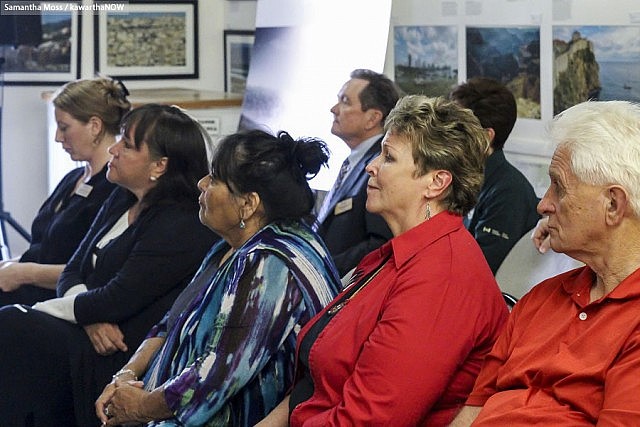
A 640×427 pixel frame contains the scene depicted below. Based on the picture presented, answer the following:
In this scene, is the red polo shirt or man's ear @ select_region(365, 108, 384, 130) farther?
man's ear @ select_region(365, 108, 384, 130)

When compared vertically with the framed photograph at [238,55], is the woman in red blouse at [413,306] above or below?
below

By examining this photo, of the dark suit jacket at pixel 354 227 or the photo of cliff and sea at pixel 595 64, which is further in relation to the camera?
the dark suit jacket at pixel 354 227

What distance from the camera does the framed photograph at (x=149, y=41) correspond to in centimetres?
677

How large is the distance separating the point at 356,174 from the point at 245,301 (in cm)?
155

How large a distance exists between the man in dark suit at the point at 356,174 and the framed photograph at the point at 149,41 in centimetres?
283

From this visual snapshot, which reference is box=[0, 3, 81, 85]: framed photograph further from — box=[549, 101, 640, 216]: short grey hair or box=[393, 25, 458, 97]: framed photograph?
box=[549, 101, 640, 216]: short grey hair

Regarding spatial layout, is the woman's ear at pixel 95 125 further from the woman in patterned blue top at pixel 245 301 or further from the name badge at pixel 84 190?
the woman in patterned blue top at pixel 245 301

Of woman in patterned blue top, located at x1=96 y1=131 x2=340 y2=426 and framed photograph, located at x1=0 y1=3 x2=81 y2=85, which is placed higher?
framed photograph, located at x1=0 y1=3 x2=81 y2=85

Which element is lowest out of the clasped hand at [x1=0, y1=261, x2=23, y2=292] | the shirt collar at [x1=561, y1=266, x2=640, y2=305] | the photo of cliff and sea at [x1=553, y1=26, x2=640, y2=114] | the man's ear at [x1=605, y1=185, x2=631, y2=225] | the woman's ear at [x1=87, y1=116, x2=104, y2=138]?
the clasped hand at [x1=0, y1=261, x2=23, y2=292]

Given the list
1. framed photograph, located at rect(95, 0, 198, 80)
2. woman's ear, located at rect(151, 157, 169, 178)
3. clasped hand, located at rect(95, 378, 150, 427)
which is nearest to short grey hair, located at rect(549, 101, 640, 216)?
clasped hand, located at rect(95, 378, 150, 427)

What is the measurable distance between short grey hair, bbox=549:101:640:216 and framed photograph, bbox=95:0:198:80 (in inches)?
208

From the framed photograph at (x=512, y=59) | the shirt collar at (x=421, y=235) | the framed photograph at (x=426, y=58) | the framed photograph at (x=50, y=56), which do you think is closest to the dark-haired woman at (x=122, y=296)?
the shirt collar at (x=421, y=235)

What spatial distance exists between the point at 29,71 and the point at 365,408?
5315 mm

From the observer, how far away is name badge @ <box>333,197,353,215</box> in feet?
12.5
